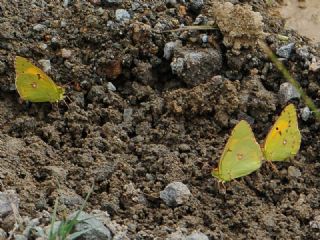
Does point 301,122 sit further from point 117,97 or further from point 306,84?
point 117,97

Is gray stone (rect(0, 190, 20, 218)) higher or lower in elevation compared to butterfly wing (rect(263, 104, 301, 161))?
lower

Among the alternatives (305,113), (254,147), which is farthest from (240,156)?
(305,113)

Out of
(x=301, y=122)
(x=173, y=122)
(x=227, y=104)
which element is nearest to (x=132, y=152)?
(x=173, y=122)

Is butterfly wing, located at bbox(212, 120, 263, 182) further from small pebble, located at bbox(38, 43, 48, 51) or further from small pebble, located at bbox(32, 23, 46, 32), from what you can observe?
small pebble, located at bbox(32, 23, 46, 32)

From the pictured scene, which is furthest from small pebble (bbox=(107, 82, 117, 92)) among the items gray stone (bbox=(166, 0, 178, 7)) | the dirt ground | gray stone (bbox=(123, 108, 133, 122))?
gray stone (bbox=(166, 0, 178, 7))

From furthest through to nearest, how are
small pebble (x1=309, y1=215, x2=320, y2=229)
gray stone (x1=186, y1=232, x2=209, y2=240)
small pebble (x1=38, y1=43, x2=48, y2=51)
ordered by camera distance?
small pebble (x1=38, y1=43, x2=48, y2=51)
small pebble (x1=309, y1=215, x2=320, y2=229)
gray stone (x1=186, y1=232, x2=209, y2=240)

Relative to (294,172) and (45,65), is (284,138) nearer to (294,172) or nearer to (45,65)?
(294,172)
